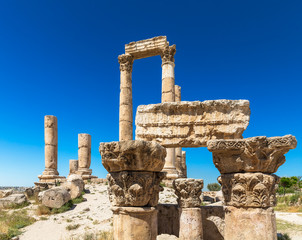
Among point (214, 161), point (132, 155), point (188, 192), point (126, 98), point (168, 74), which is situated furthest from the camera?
point (126, 98)

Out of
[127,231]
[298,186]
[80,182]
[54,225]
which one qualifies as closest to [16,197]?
[80,182]

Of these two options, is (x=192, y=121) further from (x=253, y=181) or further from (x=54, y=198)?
(x=54, y=198)

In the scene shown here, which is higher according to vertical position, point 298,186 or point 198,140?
point 198,140

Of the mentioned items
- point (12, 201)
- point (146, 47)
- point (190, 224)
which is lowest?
point (12, 201)

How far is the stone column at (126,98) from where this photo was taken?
16.2 metres

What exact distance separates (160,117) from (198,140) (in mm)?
1045

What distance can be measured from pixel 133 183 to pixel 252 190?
2.03m

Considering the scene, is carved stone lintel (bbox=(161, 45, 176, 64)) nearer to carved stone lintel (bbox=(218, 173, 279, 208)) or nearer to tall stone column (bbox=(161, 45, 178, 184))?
tall stone column (bbox=(161, 45, 178, 184))

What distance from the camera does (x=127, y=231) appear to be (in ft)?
13.8

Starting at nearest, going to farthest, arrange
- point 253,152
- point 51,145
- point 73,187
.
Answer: point 253,152
point 73,187
point 51,145

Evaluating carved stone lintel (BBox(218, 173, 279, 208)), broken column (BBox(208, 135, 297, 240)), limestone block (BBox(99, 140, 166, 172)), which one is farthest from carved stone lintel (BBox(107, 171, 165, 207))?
carved stone lintel (BBox(218, 173, 279, 208))

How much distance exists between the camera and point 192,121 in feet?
20.7

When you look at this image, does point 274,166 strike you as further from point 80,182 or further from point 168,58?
point 168,58

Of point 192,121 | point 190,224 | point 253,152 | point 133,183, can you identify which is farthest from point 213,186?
point 133,183
